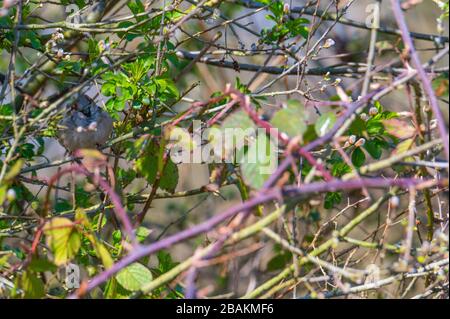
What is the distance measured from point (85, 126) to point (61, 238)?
4.41ft

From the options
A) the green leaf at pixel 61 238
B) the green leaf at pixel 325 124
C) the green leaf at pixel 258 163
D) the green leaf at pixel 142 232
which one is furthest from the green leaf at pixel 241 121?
the green leaf at pixel 142 232

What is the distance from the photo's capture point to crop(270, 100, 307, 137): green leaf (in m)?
1.36

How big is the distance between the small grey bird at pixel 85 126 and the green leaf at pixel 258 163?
4.60 feet

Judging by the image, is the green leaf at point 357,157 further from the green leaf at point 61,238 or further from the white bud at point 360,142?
the green leaf at point 61,238

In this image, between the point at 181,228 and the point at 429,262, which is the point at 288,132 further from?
the point at 181,228

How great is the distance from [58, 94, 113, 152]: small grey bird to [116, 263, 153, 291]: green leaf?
1157mm

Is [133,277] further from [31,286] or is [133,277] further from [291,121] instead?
[291,121]

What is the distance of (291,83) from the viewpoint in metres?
4.53

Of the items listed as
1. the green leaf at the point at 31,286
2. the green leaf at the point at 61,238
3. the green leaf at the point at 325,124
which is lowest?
the green leaf at the point at 31,286

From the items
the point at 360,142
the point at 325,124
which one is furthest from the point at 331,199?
the point at 325,124

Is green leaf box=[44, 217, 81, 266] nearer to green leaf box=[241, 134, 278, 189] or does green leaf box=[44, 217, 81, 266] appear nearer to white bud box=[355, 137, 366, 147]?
green leaf box=[241, 134, 278, 189]

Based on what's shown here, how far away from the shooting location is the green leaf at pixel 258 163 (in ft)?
4.40

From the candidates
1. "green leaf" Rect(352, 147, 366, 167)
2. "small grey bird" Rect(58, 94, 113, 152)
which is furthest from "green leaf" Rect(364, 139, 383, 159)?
"small grey bird" Rect(58, 94, 113, 152)
